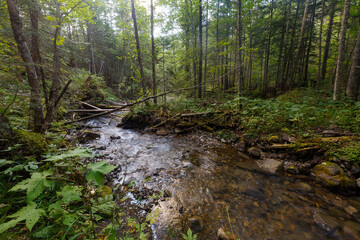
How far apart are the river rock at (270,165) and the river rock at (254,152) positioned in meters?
0.30

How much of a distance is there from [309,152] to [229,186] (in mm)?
2978

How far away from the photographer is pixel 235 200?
3.38m

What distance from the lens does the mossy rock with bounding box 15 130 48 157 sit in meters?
2.37

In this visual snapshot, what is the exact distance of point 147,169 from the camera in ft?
15.2

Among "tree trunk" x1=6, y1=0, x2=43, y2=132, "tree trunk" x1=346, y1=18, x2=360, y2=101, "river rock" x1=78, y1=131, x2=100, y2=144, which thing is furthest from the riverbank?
"tree trunk" x1=6, y1=0, x2=43, y2=132

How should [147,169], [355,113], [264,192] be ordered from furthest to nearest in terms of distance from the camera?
[355,113]
[147,169]
[264,192]

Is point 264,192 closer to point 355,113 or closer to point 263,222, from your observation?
point 263,222

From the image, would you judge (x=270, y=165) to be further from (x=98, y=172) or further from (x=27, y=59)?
(x=27, y=59)

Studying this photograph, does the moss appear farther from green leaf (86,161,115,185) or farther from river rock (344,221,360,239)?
green leaf (86,161,115,185)

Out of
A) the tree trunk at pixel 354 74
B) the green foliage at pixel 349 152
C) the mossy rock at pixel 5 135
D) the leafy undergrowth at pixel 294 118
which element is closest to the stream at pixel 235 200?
the green foliage at pixel 349 152

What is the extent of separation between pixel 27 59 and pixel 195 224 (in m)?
4.90

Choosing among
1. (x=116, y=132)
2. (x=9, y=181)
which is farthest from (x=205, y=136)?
(x=9, y=181)

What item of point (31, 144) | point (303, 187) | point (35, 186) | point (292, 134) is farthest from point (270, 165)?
point (31, 144)

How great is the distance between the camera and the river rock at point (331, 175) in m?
3.36
